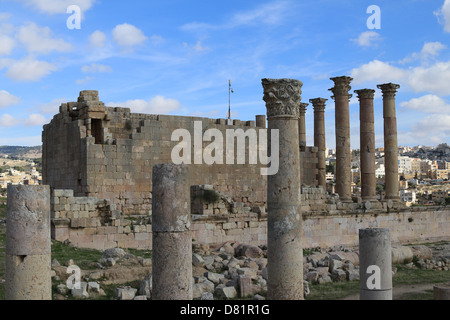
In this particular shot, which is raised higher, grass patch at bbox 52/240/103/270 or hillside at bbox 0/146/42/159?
hillside at bbox 0/146/42/159

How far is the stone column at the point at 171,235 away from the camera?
9.27 m

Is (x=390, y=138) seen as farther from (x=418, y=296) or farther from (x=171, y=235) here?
(x=171, y=235)

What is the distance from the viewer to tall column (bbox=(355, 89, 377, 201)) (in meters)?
27.5

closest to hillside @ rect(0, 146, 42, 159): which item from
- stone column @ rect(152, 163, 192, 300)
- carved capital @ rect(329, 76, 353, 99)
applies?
carved capital @ rect(329, 76, 353, 99)

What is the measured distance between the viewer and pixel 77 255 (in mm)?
15234

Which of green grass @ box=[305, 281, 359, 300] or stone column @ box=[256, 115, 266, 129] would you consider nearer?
green grass @ box=[305, 281, 359, 300]

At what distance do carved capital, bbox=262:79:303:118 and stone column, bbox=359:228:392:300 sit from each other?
2772 mm

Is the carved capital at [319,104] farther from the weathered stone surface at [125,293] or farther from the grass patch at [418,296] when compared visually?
the weathered stone surface at [125,293]

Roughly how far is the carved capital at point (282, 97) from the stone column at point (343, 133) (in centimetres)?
1583

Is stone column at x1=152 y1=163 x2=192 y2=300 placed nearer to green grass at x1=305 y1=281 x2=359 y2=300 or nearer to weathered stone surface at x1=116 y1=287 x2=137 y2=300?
weathered stone surface at x1=116 y1=287 x2=137 y2=300

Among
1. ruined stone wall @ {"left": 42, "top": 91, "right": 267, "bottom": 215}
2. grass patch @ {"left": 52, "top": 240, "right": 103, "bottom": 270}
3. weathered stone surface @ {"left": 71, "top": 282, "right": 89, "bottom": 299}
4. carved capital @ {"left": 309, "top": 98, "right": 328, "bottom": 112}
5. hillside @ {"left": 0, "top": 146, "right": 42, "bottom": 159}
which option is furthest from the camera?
hillside @ {"left": 0, "top": 146, "right": 42, "bottom": 159}

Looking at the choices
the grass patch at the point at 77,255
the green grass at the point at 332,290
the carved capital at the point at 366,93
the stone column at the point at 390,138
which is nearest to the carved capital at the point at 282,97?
the green grass at the point at 332,290

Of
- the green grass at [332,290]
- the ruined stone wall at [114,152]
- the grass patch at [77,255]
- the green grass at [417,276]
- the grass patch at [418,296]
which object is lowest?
the green grass at [417,276]
